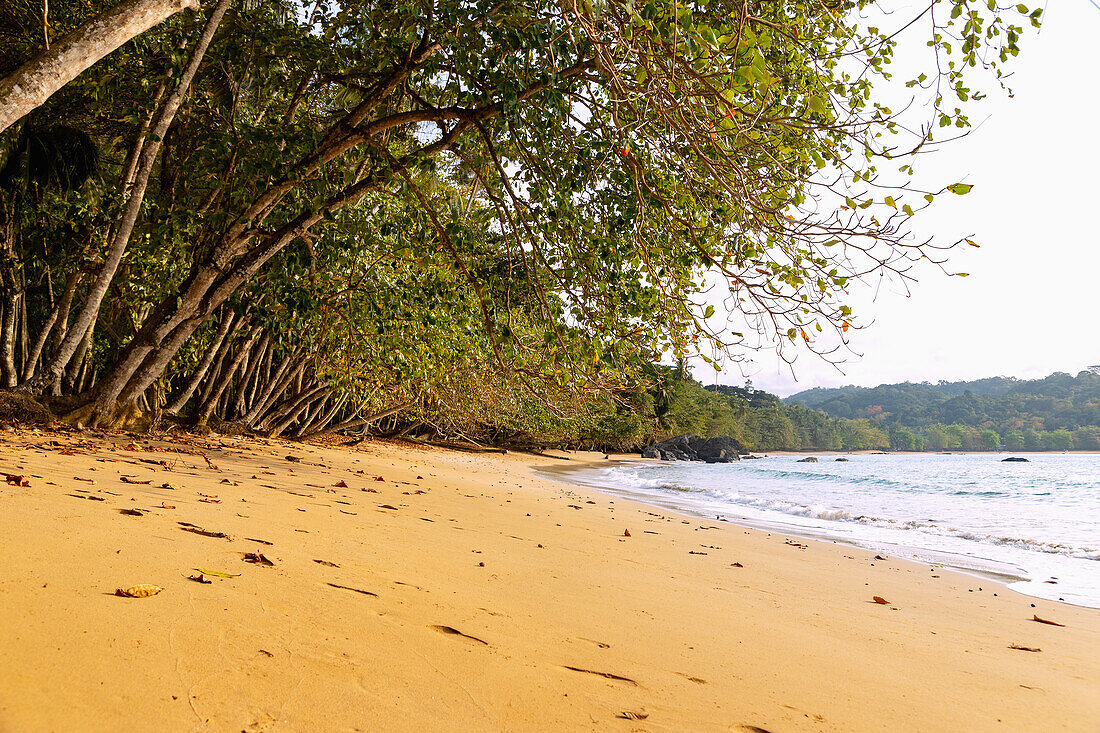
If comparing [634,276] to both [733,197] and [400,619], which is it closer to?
[733,197]

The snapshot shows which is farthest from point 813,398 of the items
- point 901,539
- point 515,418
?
point 901,539

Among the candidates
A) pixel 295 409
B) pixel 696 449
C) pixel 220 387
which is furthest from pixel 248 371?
pixel 696 449

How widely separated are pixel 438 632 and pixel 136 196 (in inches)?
277

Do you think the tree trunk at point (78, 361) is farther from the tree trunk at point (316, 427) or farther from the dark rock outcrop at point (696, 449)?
the dark rock outcrop at point (696, 449)

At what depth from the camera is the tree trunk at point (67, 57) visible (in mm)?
3512

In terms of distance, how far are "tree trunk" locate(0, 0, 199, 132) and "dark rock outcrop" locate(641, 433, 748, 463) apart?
41.2 metres

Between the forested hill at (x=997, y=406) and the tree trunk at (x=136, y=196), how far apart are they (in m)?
107

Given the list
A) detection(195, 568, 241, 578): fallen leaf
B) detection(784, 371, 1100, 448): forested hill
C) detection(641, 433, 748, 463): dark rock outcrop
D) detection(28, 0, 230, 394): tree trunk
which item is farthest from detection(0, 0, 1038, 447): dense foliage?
detection(784, 371, 1100, 448): forested hill

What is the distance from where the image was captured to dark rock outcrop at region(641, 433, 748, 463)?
44.0 meters

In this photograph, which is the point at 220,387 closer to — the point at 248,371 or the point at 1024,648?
the point at 248,371

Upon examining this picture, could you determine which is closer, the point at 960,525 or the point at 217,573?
the point at 217,573

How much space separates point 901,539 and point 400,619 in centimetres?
804

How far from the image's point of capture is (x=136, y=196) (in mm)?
7035

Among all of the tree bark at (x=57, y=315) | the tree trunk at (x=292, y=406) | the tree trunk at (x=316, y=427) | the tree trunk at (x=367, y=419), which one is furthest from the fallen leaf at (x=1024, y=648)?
the tree trunk at (x=316, y=427)
